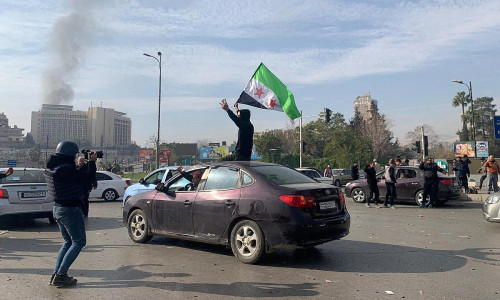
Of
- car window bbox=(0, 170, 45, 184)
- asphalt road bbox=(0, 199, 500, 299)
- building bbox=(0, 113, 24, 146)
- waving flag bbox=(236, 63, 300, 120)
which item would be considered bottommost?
asphalt road bbox=(0, 199, 500, 299)

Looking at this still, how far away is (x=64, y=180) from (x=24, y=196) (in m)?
5.46

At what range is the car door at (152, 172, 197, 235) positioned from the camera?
684cm

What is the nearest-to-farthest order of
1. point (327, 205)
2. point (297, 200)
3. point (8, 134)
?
point (297, 200) < point (327, 205) < point (8, 134)

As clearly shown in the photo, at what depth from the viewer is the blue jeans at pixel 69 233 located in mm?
5043

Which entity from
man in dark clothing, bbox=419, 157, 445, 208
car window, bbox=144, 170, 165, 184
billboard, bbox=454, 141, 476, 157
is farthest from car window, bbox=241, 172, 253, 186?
billboard, bbox=454, 141, 476, 157

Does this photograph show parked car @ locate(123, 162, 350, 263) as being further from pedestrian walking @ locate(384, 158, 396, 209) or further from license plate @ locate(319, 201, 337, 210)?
pedestrian walking @ locate(384, 158, 396, 209)

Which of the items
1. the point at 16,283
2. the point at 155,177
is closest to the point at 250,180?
the point at 16,283

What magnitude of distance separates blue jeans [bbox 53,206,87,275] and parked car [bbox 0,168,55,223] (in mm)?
5170

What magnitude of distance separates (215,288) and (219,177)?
218 cm

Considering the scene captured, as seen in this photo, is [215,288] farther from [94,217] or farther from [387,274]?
[94,217]

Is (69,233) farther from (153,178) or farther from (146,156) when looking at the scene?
(146,156)

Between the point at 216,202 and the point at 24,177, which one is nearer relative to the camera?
the point at 216,202

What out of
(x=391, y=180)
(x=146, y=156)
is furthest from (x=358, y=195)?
(x=146, y=156)

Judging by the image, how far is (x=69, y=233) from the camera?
508cm
